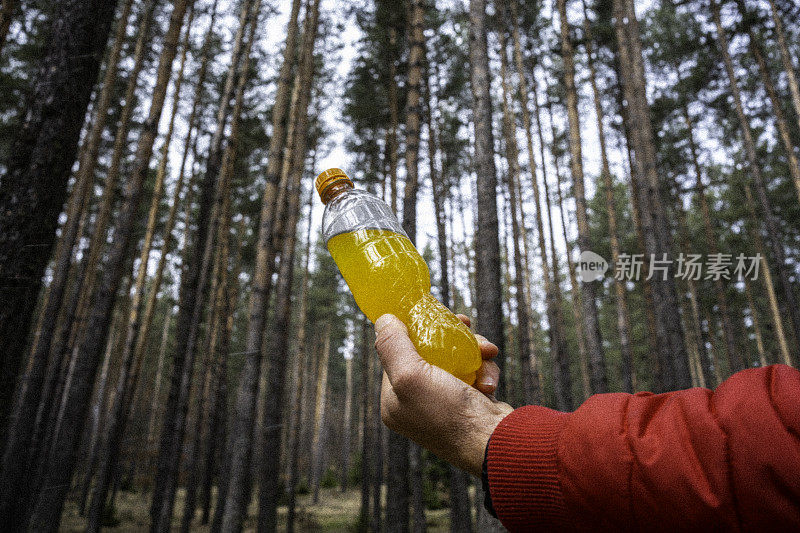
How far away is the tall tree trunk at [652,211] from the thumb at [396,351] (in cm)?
827

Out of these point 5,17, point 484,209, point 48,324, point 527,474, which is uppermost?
point 5,17

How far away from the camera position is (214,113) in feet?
47.8

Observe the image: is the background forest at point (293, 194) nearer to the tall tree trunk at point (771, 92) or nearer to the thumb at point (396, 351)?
the tall tree trunk at point (771, 92)

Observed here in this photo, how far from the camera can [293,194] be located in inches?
328

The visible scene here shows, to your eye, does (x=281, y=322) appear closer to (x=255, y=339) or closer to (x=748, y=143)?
(x=255, y=339)

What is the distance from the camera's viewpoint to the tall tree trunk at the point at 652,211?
7934mm

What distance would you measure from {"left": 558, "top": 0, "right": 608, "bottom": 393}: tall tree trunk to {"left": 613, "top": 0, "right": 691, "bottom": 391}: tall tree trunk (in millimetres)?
1307

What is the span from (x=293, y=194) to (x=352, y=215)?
705 cm

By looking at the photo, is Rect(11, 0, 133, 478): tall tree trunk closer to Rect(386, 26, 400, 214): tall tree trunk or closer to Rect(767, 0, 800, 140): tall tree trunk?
Rect(386, 26, 400, 214): tall tree trunk

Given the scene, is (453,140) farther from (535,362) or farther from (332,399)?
(332,399)

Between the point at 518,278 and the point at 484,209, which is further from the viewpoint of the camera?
the point at 518,278

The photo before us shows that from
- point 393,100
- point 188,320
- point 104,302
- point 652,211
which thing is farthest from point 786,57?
point 104,302

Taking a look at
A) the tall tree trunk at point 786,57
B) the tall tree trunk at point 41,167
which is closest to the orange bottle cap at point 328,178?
the tall tree trunk at point 41,167

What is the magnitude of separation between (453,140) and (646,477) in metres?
16.3
